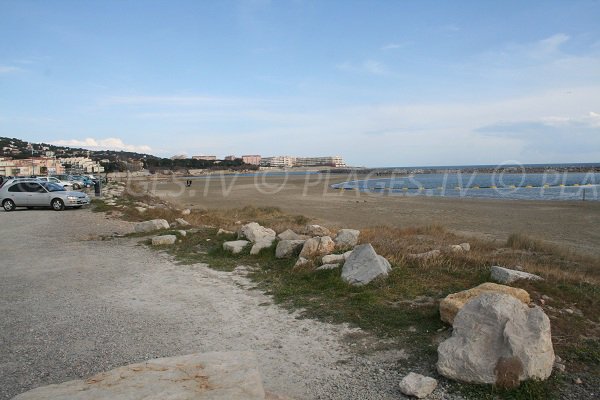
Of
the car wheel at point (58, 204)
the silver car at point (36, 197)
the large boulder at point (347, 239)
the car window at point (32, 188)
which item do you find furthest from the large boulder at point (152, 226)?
the car window at point (32, 188)

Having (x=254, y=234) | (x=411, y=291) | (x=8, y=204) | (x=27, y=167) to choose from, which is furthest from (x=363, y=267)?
(x=27, y=167)

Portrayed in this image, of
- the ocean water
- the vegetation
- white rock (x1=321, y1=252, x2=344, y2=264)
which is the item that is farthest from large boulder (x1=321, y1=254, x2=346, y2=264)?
the ocean water

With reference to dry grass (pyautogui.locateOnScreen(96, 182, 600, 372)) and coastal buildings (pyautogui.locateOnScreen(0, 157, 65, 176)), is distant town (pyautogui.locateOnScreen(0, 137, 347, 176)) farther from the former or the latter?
dry grass (pyautogui.locateOnScreen(96, 182, 600, 372))

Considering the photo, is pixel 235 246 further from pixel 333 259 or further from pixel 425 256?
pixel 425 256

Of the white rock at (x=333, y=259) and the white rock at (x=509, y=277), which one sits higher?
the white rock at (x=509, y=277)

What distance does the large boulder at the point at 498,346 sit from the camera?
4.11 m

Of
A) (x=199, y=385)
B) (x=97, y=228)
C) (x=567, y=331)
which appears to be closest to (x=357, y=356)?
(x=199, y=385)

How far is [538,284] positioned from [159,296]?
19.5 feet

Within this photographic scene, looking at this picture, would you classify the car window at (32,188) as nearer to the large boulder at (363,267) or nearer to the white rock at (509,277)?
the large boulder at (363,267)

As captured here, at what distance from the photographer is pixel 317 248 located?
9.30 meters

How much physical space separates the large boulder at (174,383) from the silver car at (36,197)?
75.7 ft

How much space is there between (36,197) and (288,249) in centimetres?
2022

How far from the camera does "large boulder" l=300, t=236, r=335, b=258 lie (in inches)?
360

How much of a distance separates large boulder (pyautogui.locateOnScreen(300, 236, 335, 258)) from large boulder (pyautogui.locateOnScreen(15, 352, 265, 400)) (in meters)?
5.31
